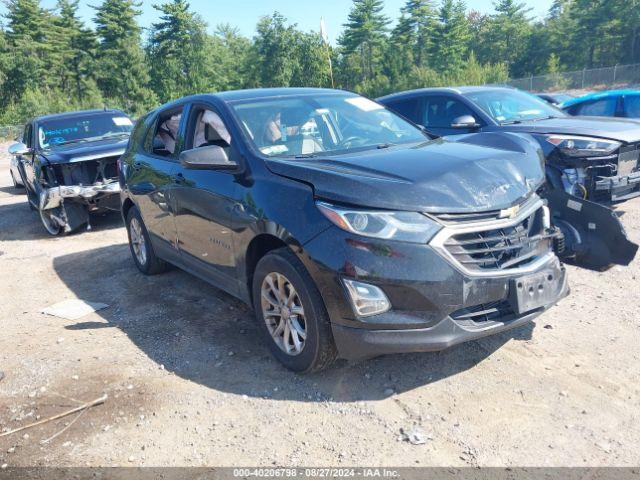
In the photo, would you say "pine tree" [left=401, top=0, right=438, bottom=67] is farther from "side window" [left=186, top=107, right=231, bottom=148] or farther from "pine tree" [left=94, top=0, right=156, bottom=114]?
"side window" [left=186, top=107, right=231, bottom=148]

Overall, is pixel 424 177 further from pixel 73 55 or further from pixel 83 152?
pixel 73 55

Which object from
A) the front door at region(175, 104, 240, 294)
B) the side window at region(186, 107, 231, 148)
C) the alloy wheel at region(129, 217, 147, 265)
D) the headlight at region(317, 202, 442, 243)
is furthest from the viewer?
the alloy wheel at region(129, 217, 147, 265)

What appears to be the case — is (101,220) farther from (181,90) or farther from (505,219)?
(181,90)

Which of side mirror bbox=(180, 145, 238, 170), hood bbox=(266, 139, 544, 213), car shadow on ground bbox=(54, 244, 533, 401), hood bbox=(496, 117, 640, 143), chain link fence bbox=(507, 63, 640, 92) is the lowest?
chain link fence bbox=(507, 63, 640, 92)

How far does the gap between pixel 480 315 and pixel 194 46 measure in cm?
6884

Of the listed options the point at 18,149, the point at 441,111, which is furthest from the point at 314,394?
the point at 18,149

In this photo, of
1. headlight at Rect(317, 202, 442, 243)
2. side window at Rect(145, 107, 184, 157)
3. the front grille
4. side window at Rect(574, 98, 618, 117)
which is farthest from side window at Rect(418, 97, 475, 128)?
headlight at Rect(317, 202, 442, 243)

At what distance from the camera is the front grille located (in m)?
3.14

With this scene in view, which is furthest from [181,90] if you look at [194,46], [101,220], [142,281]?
[142,281]

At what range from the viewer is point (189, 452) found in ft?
10.00

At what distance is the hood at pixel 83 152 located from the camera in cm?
833

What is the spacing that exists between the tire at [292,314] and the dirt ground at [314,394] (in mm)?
177

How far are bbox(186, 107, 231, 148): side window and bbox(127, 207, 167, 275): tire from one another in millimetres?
1504

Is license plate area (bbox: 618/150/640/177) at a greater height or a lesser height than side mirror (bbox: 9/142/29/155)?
lesser
